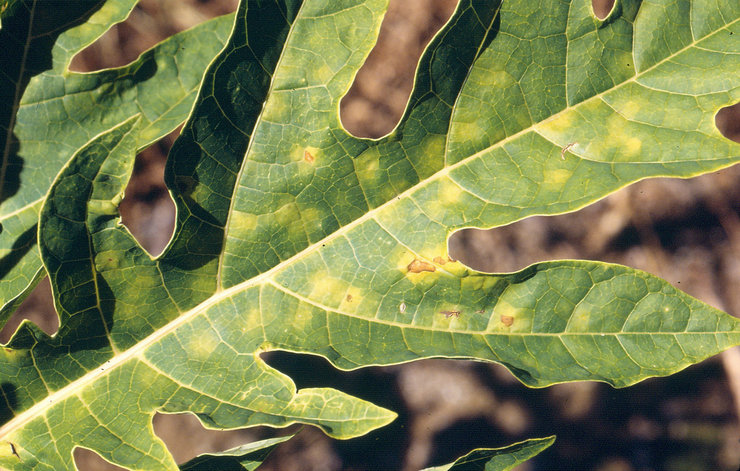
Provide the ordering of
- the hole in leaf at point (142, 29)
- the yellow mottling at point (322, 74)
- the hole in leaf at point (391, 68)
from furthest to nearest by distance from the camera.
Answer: the hole in leaf at point (391, 68)
the hole in leaf at point (142, 29)
the yellow mottling at point (322, 74)

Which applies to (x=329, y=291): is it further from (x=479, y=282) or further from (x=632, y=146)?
(x=632, y=146)

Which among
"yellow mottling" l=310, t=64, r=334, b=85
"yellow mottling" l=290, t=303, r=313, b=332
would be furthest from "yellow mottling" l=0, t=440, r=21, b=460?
"yellow mottling" l=310, t=64, r=334, b=85

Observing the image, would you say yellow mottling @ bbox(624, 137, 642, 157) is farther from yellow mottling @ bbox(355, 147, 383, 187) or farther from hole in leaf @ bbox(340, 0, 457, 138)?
hole in leaf @ bbox(340, 0, 457, 138)

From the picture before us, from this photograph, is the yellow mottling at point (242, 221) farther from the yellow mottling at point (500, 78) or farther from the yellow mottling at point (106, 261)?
the yellow mottling at point (500, 78)

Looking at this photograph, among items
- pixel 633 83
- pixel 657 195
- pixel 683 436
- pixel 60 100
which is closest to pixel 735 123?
pixel 657 195

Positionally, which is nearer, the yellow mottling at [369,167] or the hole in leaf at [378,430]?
the yellow mottling at [369,167]

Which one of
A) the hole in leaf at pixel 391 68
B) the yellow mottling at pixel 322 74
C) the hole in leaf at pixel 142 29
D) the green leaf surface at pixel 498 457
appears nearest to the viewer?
the yellow mottling at pixel 322 74

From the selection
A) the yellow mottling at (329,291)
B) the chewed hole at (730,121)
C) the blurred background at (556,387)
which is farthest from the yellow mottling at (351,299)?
the chewed hole at (730,121)

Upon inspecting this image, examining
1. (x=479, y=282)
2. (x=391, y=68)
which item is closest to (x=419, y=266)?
(x=479, y=282)
